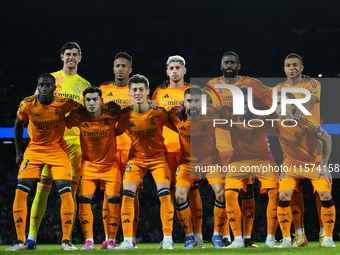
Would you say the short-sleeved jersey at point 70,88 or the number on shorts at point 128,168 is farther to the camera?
the short-sleeved jersey at point 70,88

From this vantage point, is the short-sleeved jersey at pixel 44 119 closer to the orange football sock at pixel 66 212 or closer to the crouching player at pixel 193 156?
the orange football sock at pixel 66 212

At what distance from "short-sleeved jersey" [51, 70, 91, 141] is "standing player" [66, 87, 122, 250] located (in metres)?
0.48

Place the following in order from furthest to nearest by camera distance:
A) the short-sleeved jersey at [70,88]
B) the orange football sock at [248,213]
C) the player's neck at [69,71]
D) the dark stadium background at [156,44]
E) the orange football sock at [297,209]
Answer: the dark stadium background at [156,44], the player's neck at [69,71], the short-sleeved jersey at [70,88], the orange football sock at [297,209], the orange football sock at [248,213]

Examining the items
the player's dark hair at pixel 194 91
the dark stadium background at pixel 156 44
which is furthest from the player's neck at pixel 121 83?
the dark stadium background at pixel 156 44

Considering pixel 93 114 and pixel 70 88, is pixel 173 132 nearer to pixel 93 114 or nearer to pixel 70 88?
pixel 93 114

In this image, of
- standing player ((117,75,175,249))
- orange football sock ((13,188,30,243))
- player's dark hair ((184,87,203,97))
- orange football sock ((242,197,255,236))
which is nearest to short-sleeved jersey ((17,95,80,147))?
orange football sock ((13,188,30,243))

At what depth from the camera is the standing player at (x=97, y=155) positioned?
4332 mm

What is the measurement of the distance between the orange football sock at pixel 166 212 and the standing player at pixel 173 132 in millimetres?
436

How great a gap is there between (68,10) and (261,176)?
4.62 m

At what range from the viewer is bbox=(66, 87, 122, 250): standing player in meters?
4.33

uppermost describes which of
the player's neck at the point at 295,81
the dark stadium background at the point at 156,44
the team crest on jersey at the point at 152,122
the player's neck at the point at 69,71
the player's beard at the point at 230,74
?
the dark stadium background at the point at 156,44

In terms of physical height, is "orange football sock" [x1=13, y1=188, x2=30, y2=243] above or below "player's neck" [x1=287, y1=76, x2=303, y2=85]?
below

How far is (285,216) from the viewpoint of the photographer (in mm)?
4344

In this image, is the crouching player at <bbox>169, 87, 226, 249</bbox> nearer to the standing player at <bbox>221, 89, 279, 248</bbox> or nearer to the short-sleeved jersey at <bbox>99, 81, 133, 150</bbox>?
the standing player at <bbox>221, 89, 279, 248</bbox>
